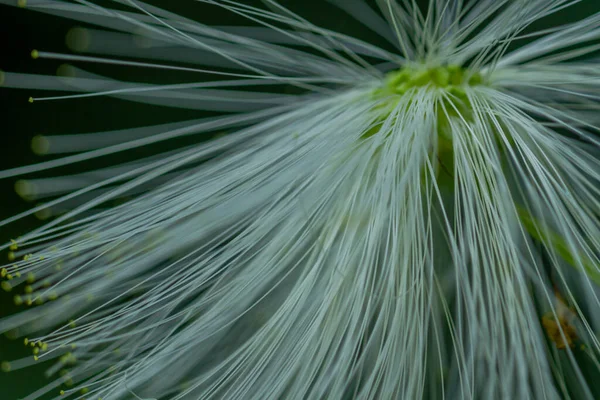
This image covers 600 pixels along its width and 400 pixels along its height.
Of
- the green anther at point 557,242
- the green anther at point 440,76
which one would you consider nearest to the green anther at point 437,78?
the green anther at point 440,76

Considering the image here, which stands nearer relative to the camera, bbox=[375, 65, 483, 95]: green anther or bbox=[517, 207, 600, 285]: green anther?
bbox=[517, 207, 600, 285]: green anther

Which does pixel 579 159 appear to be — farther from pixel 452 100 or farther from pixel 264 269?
pixel 264 269

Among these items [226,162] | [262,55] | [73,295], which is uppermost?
[262,55]

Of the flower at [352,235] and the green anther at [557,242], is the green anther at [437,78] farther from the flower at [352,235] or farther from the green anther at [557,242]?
the green anther at [557,242]

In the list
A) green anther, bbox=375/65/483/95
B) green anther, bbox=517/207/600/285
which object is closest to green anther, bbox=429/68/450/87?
green anther, bbox=375/65/483/95

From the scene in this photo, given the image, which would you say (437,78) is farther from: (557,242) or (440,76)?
(557,242)

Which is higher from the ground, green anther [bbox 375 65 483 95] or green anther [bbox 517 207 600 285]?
green anther [bbox 375 65 483 95]

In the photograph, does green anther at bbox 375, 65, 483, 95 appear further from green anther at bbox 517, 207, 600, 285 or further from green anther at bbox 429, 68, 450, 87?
green anther at bbox 517, 207, 600, 285

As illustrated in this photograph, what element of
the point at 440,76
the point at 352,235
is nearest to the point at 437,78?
the point at 440,76

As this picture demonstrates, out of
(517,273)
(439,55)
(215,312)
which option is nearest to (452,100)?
(439,55)
